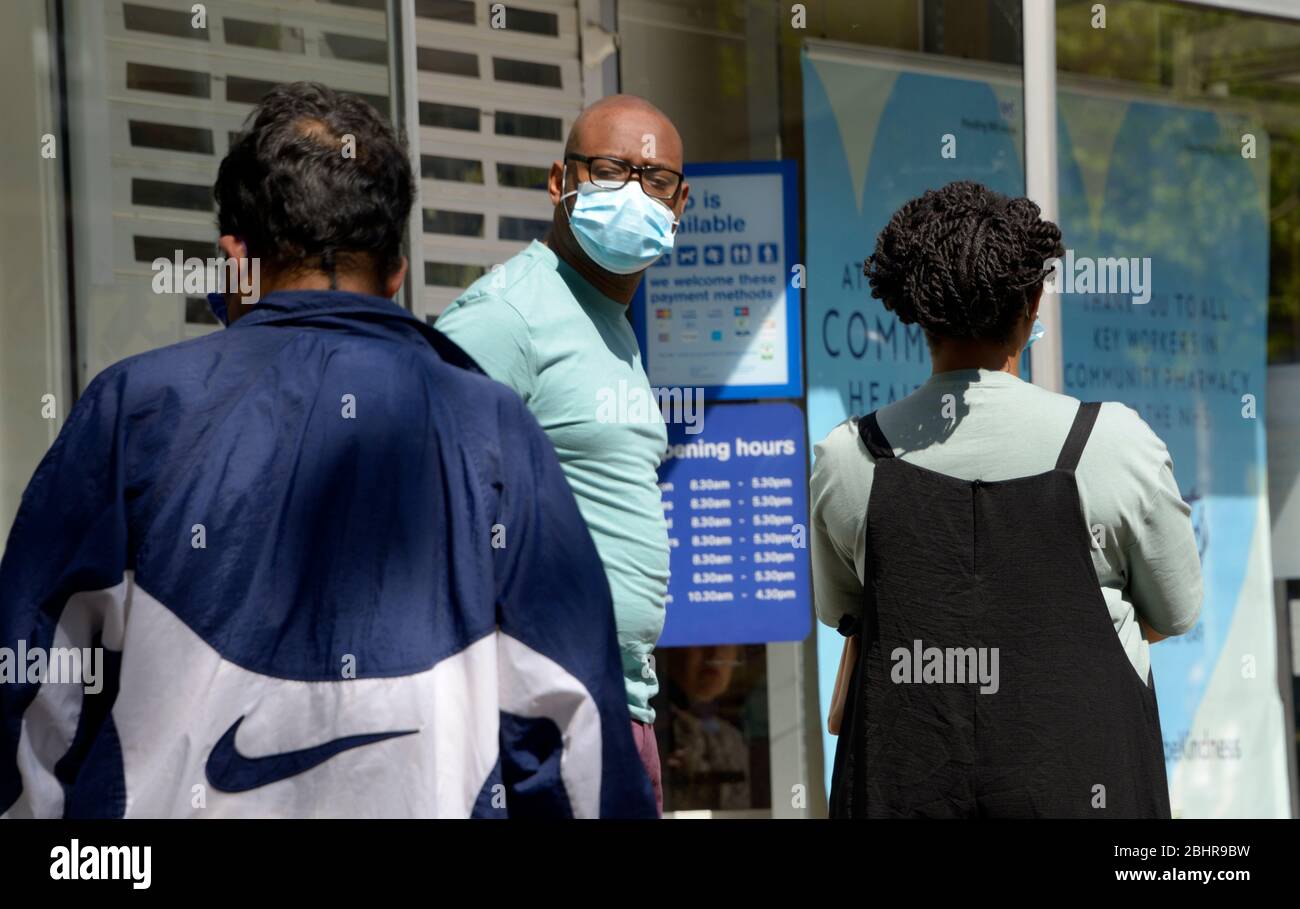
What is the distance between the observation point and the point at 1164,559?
2.47m

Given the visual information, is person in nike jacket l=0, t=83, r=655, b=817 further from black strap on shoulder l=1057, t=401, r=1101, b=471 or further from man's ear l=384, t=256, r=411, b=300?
black strap on shoulder l=1057, t=401, r=1101, b=471

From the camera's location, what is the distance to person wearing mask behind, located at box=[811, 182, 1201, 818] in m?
2.41

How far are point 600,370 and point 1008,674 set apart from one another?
110cm

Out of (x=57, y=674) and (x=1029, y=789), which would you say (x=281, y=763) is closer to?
(x=57, y=674)

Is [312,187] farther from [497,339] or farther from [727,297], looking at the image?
[727,297]

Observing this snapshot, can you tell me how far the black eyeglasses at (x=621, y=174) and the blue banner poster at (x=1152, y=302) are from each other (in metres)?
2.06

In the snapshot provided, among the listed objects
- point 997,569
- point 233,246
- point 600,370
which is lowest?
point 997,569

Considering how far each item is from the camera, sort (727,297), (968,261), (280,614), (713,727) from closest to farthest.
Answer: (280,614) → (968,261) → (727,297) → (713,727)

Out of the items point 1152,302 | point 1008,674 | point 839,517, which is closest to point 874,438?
point 839,517

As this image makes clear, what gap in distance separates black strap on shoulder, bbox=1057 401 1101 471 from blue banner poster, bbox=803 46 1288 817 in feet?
9.97

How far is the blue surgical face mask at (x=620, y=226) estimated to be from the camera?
133 inches

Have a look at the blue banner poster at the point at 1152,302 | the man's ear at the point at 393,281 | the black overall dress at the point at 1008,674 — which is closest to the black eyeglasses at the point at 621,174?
the black overall dress at the point at 1008,674

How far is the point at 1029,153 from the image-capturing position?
16.5ft
